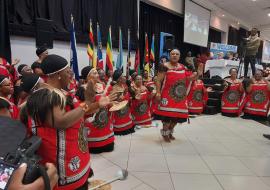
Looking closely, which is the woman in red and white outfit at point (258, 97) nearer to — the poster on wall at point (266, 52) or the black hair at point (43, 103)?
the black hair at point (43, 103)

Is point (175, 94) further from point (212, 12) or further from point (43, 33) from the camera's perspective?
point (212, 12)

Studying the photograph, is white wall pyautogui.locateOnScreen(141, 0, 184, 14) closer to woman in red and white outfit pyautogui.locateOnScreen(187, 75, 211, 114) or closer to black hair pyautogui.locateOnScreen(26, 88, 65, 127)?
woman in red and white outfit pyautogui.locateOnScreen(187, 75, 211, 114)

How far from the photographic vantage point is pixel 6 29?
448 centimetres

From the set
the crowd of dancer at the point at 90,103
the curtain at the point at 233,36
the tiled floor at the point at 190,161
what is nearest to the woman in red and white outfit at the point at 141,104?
the crowd of dancer at the point at 90,103

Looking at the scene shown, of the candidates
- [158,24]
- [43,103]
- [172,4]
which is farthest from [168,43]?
[43,103]

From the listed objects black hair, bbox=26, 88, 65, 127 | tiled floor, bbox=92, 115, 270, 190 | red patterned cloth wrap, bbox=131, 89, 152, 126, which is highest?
black hair, bbox=26, 88, 65, 127

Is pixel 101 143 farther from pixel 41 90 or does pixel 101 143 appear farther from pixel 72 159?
pixel 41 90

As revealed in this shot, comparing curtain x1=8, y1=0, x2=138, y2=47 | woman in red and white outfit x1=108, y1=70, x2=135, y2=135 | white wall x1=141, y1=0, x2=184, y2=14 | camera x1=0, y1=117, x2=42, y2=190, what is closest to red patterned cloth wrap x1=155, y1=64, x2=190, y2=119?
woman in red and white outfit x1=108, y1=70, x2=135, y2=135

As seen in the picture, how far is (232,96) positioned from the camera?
6.07m

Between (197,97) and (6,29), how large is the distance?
4333mm

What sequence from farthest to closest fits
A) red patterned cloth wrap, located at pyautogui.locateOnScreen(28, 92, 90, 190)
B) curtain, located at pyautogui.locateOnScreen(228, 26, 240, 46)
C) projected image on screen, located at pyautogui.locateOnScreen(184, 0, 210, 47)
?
1. curtain, located at pyautogui.locateOnScreen(228, 26, 240, 46)
2. projected image on screen, located at pyautogui.locateOnScreen(184, 0, 210, 47)
3. red patterned cloth wrap, located at pyautogui.locateOnScreen(28, 92, 90, 190)

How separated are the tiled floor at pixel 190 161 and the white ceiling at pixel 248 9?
316 inches

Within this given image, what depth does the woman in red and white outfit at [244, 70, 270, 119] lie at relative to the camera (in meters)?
5.57

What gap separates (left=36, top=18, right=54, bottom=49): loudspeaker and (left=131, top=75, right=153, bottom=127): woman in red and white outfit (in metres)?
1.72
